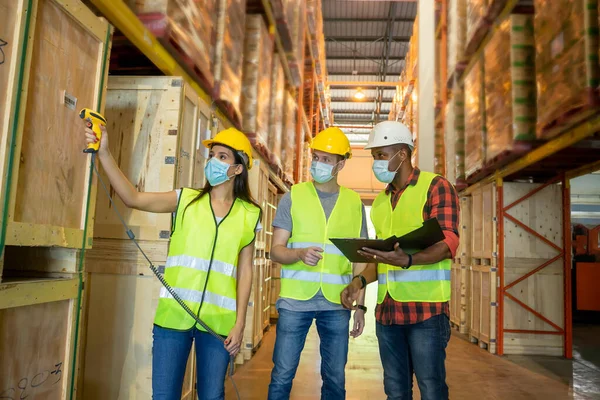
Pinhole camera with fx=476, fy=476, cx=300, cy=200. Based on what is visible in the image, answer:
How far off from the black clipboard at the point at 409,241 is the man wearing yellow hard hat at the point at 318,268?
24 centimetres

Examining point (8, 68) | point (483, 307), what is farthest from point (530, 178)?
point (8, 68)

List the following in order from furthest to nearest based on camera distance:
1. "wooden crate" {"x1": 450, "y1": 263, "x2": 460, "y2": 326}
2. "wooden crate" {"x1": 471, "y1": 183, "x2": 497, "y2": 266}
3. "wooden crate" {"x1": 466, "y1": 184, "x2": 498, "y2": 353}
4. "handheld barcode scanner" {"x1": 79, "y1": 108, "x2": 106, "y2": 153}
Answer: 1. "wooden crate" {"x1": 450, "y1": 263, "x2": 460, "y2": 326}
2. "wooden crate" {"x1": 471, "y1": 183, "x2": 497, "y2": 266}
3. "wooden crate" {"x1": 466, "y1": 184, "x2": 498, "y2": 353}
4. "handheld barcode scanner" {"x1": 79, "y1": 108, "x2": 106, "y2": 153}

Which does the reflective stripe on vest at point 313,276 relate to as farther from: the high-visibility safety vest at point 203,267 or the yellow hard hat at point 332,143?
the yellow hard hat at point 332,143

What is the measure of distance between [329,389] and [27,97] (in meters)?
2.26

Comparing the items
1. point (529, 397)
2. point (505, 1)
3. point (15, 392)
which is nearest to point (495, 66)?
point (505, 1)

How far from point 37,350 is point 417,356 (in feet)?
6.36

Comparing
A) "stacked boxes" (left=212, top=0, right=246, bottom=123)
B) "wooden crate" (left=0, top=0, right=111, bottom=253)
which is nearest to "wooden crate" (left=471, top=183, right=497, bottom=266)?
Result: "stacked boxes" (left=212, top=0, right=246, bottom=123)

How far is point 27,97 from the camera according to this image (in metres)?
2.13

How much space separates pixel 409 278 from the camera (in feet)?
9.09

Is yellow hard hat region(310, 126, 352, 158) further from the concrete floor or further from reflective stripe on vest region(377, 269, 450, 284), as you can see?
the concrete floor

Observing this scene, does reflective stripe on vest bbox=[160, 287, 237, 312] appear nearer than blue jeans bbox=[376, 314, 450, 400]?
Yes

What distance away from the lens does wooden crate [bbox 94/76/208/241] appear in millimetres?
3676

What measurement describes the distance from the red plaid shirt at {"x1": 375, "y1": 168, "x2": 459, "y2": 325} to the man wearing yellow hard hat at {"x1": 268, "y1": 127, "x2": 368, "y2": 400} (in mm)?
304

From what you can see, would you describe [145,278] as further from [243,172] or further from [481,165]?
[481,165]
